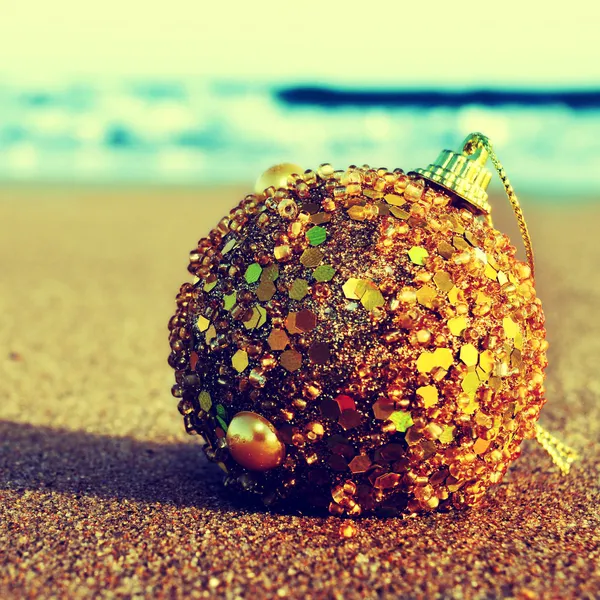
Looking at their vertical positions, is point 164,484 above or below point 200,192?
below

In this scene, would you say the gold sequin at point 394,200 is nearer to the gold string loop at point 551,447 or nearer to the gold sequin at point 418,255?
the gold sequin at point 418,255

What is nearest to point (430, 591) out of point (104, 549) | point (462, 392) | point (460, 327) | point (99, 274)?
point (462, 392)

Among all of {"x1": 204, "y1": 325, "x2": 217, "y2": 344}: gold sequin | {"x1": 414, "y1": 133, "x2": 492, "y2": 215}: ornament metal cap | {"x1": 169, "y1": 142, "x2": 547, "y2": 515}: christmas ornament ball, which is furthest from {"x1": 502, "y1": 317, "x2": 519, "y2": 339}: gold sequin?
{"x1": 204, "y1": 325, "x2": 217, "y2": 344}: gold sequin

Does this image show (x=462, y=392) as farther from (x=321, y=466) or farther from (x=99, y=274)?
(x=99, y=274)

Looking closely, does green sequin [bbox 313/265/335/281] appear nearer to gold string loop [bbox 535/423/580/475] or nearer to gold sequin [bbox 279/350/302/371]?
gold sequin [bbox 279/350/302/371]

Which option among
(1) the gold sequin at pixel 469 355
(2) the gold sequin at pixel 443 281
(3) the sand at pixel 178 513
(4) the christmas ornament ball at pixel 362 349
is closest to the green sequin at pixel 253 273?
(4) the christmas ornament ball at pixel 362 349

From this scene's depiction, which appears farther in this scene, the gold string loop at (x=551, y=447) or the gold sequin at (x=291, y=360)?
the gold string loop at (x=551, y=447)

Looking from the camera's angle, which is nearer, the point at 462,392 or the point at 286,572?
the point at 286,572
